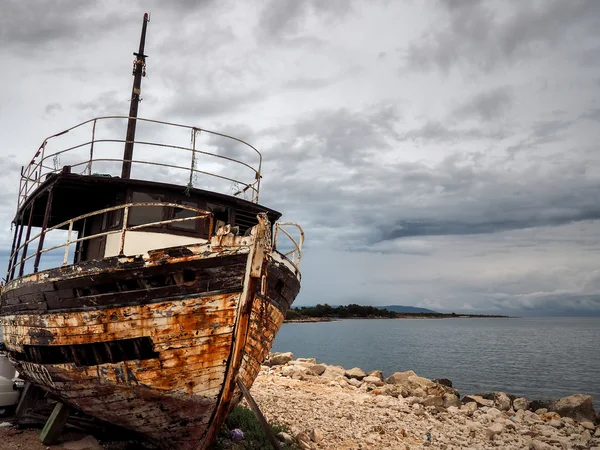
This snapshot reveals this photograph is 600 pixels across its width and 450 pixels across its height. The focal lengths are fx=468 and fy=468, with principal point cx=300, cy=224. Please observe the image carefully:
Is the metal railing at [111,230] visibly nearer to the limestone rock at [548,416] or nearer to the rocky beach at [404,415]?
the rocky beach at [404,415]

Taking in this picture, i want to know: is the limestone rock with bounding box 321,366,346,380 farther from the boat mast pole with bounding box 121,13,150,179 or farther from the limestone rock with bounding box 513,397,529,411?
the boat mast pole with bounding box 121,13,150,179

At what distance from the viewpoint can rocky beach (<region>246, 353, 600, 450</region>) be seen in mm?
11945

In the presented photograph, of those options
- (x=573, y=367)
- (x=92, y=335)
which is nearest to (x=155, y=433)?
(x=92, y=335)

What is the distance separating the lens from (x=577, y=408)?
17.7 meters

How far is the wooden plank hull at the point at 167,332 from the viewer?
22.6ft

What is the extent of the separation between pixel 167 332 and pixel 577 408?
1735cm

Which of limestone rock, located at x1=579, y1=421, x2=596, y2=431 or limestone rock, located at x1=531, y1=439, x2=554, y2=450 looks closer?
limestone rock, located at x1=531, y1=439, x2=554, y2=450

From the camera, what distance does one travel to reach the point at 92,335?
24.0 feet

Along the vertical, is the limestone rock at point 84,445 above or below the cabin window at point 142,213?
below

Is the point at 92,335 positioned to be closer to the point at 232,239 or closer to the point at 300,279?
the point at 232,239

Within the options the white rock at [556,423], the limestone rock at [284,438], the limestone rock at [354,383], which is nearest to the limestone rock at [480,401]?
the white rock at [556,423]

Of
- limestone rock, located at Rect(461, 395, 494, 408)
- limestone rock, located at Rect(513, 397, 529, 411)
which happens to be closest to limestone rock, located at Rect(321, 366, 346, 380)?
limestone rock, located at Rect(461, 395, 494, 408)

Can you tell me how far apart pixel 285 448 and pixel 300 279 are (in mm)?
3405

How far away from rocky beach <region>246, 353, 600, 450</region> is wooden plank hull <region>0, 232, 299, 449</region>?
12.1ft
